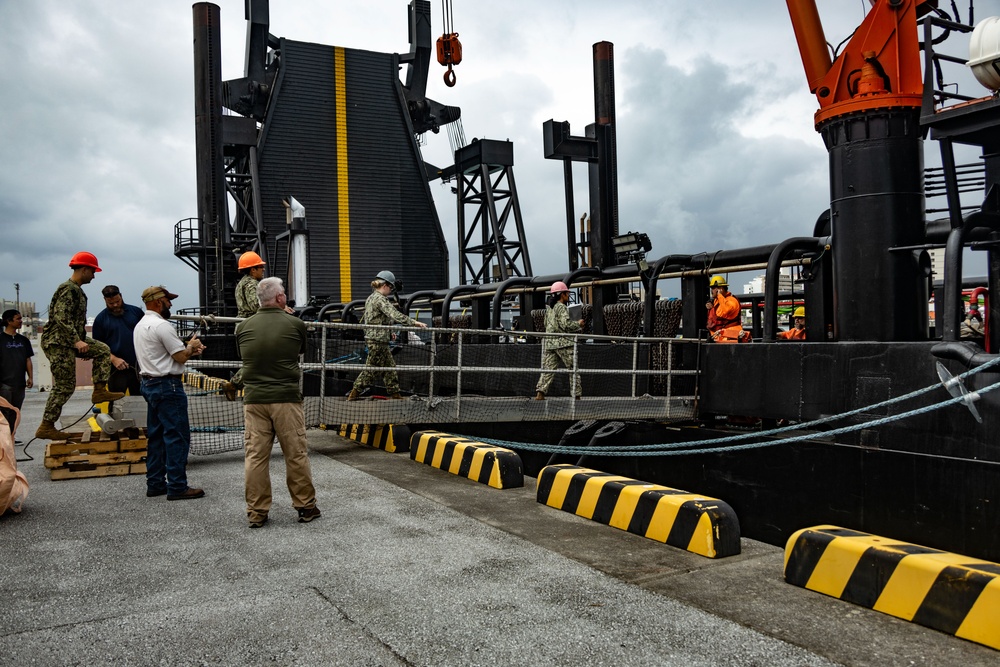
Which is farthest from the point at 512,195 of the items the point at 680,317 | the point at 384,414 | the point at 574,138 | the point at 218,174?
the point at 384,414

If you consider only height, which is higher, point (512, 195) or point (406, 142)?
point (406, 142)

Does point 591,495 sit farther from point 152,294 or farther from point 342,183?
point 342,183

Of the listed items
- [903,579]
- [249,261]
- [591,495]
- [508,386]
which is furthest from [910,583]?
[508,386]

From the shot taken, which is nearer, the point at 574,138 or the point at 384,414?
the point at 384,414

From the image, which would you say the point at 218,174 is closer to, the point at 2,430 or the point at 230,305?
the point at 230,305

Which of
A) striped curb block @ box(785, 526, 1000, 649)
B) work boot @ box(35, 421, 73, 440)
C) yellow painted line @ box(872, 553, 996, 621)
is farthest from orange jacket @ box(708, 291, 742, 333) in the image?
work boot @ box(35, 421, 73, 440)

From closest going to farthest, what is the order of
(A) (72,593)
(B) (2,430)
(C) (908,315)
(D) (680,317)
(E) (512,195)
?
(A) (72,593)
(B) (2,430)
(C) (908,315)
(D) (680,317)
(E) (512,195)

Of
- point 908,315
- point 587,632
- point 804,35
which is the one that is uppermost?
point 804,35

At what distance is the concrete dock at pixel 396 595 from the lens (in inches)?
139

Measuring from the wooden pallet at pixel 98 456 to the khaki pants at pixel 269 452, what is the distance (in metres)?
2.43

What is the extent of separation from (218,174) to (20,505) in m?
23.8

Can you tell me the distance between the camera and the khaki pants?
18.5 feet

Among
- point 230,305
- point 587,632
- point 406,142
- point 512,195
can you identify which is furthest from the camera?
point 406,142

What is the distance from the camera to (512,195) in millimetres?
29953
